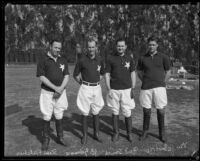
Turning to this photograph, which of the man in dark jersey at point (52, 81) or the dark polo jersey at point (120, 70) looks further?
the dark polo jersey at point (120, 70)

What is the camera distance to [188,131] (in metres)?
5.57

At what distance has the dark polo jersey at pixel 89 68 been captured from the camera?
15.3 ft

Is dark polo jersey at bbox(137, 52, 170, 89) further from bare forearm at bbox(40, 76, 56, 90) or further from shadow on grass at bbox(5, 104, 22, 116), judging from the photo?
shadow on grass at bbox(5, 104, 22, 116)

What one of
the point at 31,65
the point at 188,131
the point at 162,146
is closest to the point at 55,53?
the point at 162,146

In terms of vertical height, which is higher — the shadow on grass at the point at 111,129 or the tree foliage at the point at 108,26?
the tree foliage at the point at 108,26

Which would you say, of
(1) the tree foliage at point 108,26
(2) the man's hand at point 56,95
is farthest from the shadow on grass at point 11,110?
(1) the tree foliage at point 108,26

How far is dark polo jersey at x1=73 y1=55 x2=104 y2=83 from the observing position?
4676mm

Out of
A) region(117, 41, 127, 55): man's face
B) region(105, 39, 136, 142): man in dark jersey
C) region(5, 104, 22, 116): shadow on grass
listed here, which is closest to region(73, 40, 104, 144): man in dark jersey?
region(105, 39, 136, 142): man in dark jersey

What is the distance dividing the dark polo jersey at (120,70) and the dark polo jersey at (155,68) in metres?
0.33

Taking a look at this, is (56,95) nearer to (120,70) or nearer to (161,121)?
(120,70)

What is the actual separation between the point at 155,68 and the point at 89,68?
1375 mm

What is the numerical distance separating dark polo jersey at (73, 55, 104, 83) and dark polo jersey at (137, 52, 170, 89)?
100cm

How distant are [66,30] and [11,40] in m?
7.11

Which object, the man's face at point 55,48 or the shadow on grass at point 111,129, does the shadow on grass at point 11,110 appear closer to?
the shadow on grass at point 111,129
